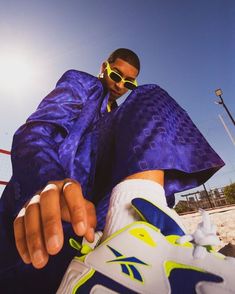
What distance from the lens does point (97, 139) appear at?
1.19m

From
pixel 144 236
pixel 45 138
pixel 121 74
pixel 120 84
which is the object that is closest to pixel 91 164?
pixel 45 138

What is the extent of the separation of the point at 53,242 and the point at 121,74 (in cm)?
201

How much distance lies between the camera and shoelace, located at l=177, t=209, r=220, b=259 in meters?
0.66

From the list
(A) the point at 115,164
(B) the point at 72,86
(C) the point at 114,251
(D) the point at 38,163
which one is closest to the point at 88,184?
(A) the point at 115,164

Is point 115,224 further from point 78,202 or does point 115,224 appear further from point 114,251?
point 78,202

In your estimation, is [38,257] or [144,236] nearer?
[38,257]

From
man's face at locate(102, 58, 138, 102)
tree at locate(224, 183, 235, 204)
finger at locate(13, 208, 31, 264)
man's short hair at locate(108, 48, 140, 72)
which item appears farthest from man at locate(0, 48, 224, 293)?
tree at locate(224, 183, 235, 204)

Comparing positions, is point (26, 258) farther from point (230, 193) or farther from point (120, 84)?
point (230, 193)

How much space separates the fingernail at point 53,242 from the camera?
17.8 inches

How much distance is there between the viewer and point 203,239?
0.68 meters

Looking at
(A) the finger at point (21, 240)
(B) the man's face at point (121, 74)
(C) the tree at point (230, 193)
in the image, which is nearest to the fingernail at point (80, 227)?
(A) the finger at point (21, 240)

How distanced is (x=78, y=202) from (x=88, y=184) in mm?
543

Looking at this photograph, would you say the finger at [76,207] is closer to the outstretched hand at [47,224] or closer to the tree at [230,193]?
the outstretched hand at [47,224]

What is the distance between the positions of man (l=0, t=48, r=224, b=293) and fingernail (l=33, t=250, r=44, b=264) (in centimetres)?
6
